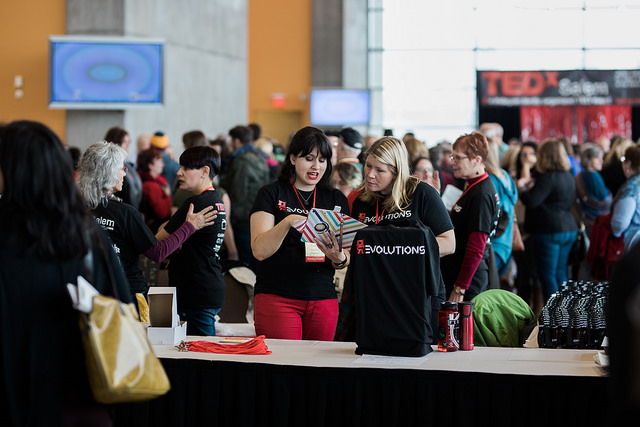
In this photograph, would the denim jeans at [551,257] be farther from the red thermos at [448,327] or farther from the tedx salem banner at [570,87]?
the tedx salem banner at [570,87]

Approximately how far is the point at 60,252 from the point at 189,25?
10.1 m

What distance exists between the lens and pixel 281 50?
679 inches

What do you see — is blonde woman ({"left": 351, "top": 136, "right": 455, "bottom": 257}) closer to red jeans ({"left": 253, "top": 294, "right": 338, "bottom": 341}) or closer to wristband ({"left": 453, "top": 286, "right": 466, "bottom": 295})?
red jeans ({"left": 253, "top": 294, "right": 338, "bottom": 341})

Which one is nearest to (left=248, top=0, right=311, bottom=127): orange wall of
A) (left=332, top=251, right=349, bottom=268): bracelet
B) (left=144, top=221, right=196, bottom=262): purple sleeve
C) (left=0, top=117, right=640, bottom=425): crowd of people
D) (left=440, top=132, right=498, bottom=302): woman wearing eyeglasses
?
(left=0, top=117, right=640, bottom=425): crowd of people

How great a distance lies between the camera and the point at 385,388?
2695 mm

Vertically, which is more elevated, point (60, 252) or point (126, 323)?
point (60, 252)

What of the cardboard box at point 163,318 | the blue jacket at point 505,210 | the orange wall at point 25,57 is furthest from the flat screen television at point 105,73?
the cardboard box at point 163,318

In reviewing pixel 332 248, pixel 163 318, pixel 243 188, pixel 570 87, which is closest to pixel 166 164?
pixel 243 188

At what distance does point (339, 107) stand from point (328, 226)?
12.3m

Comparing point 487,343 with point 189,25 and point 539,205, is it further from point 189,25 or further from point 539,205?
point 189,25

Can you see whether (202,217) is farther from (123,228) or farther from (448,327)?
(448,327)

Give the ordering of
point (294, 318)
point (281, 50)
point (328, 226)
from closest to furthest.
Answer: point (328, 226) → point (294, 318) → point (281, 50)

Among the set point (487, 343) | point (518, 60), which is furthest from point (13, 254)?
point (518, 60)

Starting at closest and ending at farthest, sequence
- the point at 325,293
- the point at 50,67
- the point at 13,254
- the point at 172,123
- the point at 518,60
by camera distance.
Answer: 1. the point at 13,254
2. the point at 325,293
3. the point at 50,67
4. the point at 172,123
5. the point at 518,60
